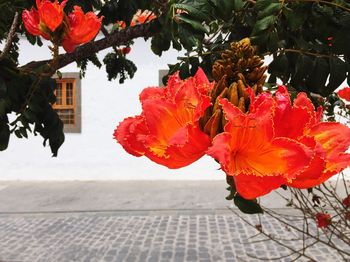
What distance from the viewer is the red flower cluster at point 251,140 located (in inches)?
22.8

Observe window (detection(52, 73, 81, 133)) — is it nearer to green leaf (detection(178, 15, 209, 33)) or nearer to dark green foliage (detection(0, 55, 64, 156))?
dark green foliage (detection(0, 55, 64, 156))

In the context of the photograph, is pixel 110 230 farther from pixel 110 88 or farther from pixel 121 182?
pixel 110 88

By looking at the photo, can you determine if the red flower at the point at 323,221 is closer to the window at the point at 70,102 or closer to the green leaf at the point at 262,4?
the green leaf at the point at 262,4

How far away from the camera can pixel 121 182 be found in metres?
11.8

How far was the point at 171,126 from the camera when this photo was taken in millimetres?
652

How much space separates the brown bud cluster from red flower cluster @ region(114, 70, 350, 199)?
0.01 m

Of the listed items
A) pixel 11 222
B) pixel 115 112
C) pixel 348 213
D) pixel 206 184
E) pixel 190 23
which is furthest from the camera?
pixel 115 112

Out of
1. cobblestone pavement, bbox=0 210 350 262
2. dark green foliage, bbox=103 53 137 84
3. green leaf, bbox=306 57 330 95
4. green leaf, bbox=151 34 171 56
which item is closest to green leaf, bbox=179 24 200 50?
green leaf, bbox=306 57 330 95

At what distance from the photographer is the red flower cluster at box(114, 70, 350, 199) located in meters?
0.58

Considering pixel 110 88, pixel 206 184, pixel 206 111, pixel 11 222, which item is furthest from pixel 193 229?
pixel 206 111

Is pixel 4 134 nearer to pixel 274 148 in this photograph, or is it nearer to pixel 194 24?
pixel 194 24

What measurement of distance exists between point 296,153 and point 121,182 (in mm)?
11337

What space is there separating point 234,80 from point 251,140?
8cm

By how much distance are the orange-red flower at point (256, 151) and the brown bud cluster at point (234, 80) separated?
0.07 feet
